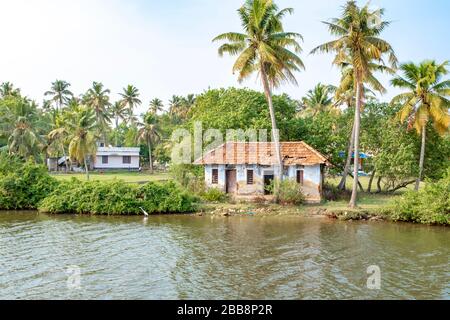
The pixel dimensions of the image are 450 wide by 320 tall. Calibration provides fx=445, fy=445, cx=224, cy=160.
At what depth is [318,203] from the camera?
27.6m

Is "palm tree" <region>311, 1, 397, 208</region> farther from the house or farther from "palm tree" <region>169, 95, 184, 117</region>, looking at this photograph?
"palm tree" <region>169, 95, 184, 117</region>

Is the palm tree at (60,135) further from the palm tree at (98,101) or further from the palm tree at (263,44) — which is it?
the palm tree at (263,44)

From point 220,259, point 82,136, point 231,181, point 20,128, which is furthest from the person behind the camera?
point 20,128

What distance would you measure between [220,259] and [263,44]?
45.4 feet

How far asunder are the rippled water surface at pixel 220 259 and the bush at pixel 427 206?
0.90 metres

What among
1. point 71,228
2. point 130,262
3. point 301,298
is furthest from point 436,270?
point 71,228

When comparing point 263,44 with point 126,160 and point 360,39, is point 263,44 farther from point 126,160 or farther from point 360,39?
point 126,160

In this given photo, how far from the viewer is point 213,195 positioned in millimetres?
28156

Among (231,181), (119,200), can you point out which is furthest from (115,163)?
(119,200)

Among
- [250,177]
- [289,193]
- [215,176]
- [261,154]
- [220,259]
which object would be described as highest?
[261,154]

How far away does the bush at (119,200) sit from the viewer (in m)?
25.5

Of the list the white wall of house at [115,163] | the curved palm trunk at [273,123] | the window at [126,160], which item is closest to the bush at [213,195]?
the curved palm trunk at [273,123]

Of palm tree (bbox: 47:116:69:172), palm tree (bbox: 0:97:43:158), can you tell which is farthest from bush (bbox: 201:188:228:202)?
palm tree (bbox: 0:97:43:158)
